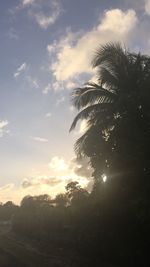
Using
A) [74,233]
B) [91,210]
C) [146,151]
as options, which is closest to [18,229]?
[74,233]

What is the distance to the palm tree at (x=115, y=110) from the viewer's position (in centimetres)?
1667

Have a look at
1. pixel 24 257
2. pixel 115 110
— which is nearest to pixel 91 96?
pixel 115 110

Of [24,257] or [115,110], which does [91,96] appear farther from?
[24,257]

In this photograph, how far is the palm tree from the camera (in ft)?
54.7

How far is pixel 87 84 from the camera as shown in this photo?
20.4m

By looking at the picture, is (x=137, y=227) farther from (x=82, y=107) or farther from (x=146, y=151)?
(x=82, y=107)

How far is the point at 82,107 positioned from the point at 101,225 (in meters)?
6.57

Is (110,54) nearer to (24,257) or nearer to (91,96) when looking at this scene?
(91,96)

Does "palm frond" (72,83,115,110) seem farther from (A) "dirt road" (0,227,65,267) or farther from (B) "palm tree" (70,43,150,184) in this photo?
(A) "dirt road" (0,227,65,267)

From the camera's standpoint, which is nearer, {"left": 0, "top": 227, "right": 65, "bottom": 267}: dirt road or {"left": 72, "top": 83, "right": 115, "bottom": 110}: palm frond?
{"left": 0, "top": 227, "right": 65, "bottom": 267}: dirt road

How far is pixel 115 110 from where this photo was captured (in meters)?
18.0

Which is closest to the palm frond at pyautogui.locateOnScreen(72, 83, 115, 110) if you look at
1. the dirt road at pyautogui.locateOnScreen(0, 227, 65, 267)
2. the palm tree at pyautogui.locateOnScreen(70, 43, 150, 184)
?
the palm tree at pyautogui.locateOnScreen(70, 43, 150, 184)

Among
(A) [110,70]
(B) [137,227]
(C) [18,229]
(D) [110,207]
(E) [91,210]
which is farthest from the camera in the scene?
(C) [18,229]

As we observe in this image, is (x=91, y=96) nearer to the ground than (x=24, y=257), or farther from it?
farther from it
